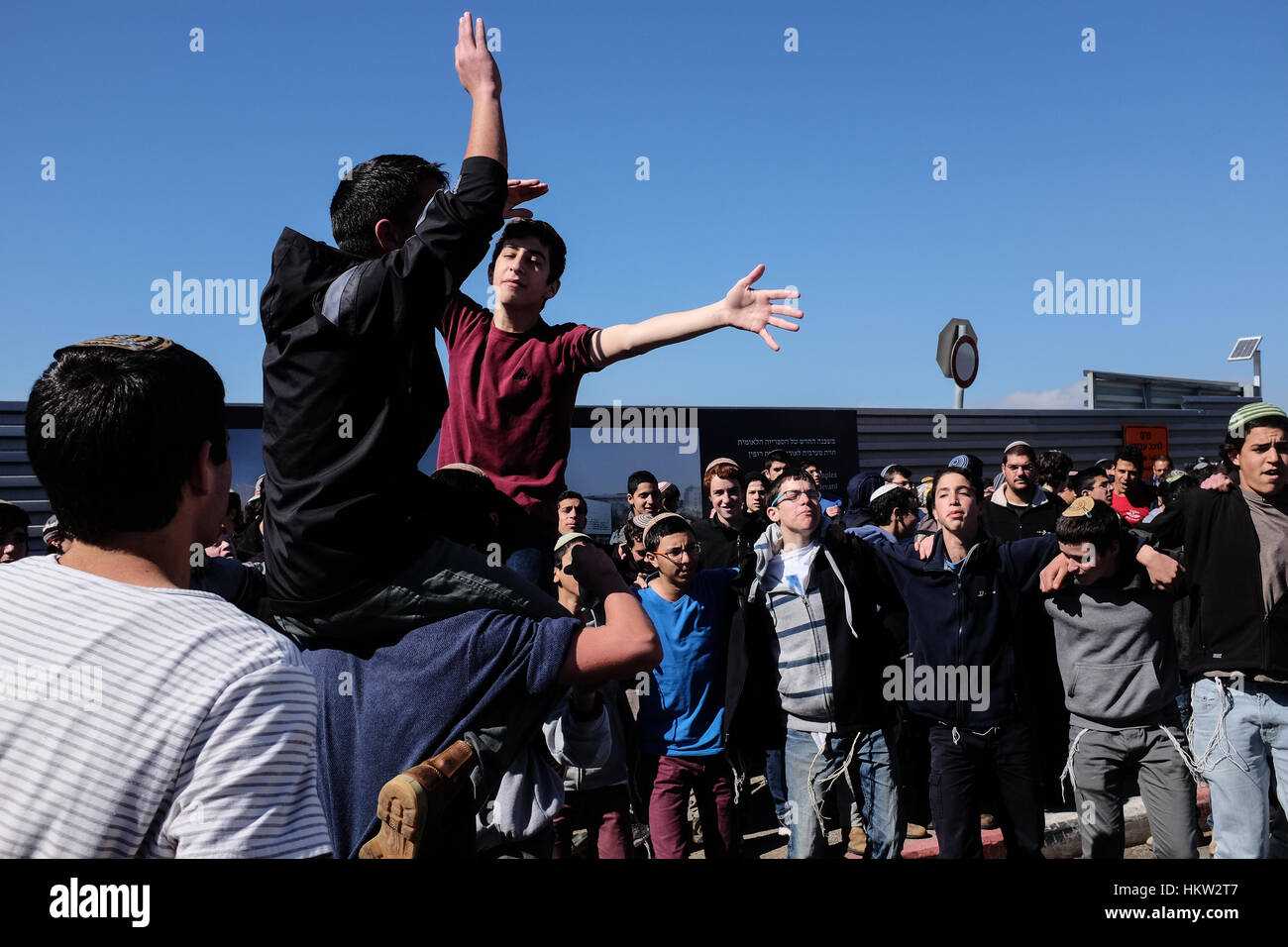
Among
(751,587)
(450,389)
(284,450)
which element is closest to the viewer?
(284,450)

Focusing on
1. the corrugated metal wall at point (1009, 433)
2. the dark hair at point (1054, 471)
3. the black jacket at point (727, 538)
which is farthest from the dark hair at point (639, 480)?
the corrugated metal wall at point (1009, 433)

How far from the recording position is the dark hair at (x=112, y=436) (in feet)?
4.21

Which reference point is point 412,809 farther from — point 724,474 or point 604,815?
point 724,474

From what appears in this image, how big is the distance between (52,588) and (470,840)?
4.26 ft

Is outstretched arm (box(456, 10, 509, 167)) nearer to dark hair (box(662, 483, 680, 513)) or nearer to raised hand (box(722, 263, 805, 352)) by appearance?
raised hand (box(722, 263, 805, 352))

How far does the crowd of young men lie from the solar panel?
1729cm

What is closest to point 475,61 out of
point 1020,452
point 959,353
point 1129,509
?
point 1020,452

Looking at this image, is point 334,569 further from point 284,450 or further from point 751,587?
point 751,587

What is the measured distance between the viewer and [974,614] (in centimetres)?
529

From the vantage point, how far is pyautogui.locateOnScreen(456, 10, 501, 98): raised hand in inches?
97.7

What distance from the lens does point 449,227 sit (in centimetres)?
223
